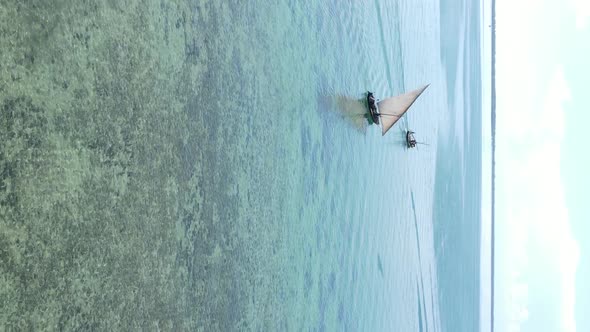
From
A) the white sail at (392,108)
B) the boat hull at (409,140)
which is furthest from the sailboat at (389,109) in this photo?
the boat hull at (409,140)

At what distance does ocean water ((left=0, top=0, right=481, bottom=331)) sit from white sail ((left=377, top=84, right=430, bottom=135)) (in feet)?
0.20

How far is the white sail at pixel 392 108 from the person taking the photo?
251 centimetres

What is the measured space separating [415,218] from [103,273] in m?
2.62

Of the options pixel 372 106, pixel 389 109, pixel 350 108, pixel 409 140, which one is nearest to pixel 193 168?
pixel 350 108

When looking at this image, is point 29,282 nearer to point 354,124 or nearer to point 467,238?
point 354,124

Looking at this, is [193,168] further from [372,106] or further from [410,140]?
[410,140]

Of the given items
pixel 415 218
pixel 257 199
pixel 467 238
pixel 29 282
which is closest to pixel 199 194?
pixel 257 199

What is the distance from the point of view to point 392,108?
255 centimetres

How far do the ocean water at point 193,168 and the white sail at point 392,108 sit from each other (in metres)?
0.06

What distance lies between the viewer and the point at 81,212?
2.48ft

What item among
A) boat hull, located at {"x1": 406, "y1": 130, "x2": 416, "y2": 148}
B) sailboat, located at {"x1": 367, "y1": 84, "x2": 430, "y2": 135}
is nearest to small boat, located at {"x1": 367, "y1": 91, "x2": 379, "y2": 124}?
sailboat, located at {"x1": 367, "y1": 84, "x2": 430, "y2": 135}

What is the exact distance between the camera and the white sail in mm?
2506

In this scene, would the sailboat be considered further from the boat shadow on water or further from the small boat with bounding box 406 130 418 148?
the small boat with bounding box 406 130 418 148

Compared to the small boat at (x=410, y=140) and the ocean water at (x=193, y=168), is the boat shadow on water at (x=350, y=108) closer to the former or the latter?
the ocean water at (x=193, y=168)
